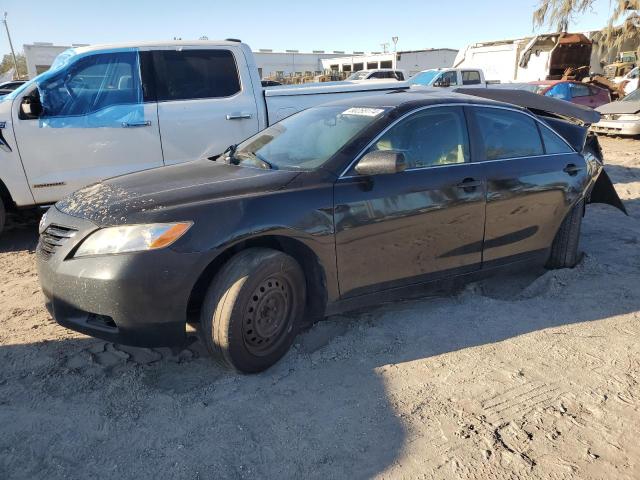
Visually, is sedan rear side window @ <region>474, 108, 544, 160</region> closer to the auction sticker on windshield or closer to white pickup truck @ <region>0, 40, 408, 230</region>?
the auction sticker on windshield

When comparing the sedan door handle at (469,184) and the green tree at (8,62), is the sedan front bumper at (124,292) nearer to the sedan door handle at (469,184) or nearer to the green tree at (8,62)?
the sedan door handle at (469,184)

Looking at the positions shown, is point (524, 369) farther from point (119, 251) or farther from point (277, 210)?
point (119, 251)

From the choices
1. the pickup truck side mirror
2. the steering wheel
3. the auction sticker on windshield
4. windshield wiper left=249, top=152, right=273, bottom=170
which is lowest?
windshield wiper left=249, top=152, right=273, bottom=170

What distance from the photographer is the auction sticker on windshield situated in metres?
3.56

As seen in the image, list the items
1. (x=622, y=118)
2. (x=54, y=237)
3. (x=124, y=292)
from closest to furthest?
(x=124, y=292), (x=54, y=237), (x=622, y=118)

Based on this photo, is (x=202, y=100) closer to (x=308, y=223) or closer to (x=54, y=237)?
(x=54, y=237)

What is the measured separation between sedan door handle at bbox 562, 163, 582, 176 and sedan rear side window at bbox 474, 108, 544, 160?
0.28m

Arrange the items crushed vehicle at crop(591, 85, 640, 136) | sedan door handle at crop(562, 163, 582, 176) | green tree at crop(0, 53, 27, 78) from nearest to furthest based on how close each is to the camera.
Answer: sedan door handle at crop(562, 163, 582, 176), crushed vehicle at crop(591, 85, 640, 136), green tree at crop(0, 53, 27, 78)

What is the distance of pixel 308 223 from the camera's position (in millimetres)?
3025

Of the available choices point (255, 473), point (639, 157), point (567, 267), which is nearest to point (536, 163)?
point (567, 267)

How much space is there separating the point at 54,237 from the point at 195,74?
3.53 metres

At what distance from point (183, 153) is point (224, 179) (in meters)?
2.85

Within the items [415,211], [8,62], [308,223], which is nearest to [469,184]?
[415,211]

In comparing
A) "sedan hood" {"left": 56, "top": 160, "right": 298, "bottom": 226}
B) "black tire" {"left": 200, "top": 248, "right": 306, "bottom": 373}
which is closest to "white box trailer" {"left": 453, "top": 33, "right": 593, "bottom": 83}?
"sedan hood" {"left": 56, "top": 160, "right": 298, "bottom": 226}
